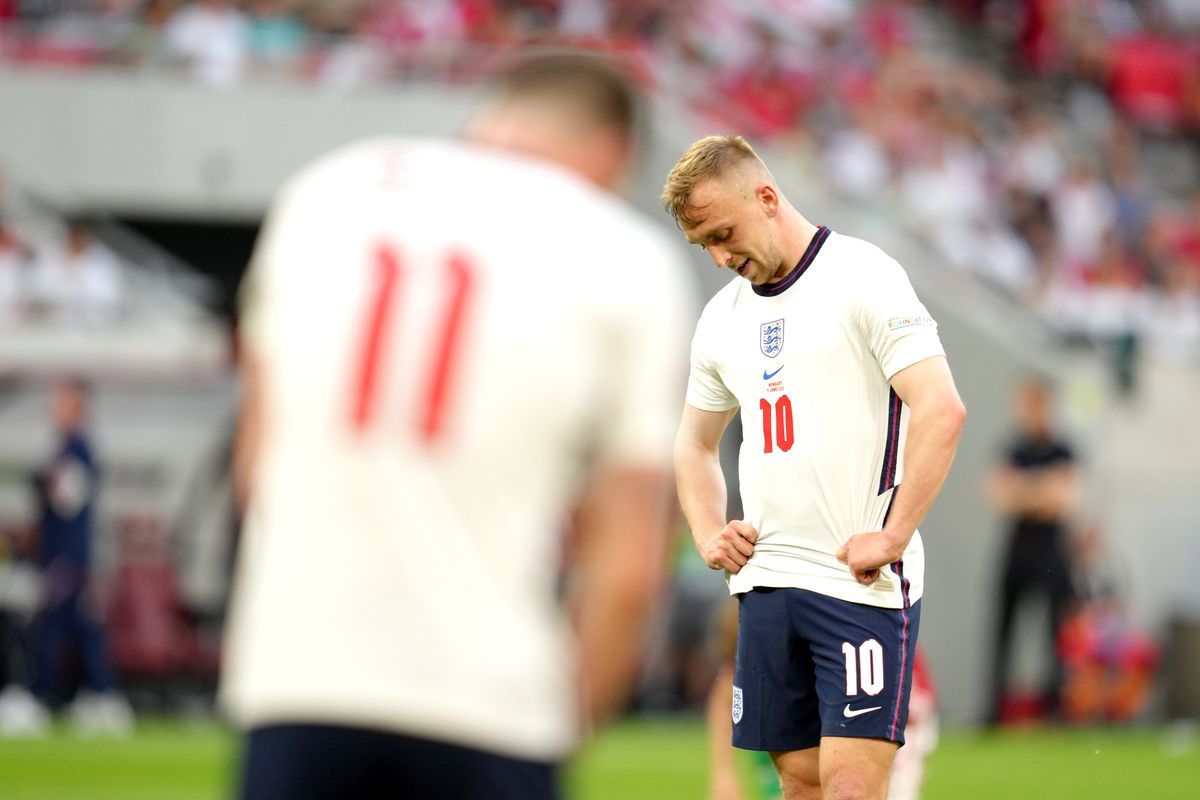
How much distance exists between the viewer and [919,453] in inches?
233

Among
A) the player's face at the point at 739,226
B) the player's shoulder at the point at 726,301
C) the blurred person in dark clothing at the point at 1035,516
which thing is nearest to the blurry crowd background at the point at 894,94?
the blurred person in dark clothing at the point at 1035,516

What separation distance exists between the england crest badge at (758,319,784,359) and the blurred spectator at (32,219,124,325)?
15149 millimetres

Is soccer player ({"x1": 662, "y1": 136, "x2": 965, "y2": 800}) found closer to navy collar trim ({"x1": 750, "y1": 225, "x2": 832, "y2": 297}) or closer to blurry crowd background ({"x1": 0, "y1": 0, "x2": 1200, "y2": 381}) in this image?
navy collar trim ({"x1": 750, "y1": 225, "x2": 832, "y2": 297})

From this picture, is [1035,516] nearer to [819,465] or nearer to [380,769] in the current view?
[819,465]

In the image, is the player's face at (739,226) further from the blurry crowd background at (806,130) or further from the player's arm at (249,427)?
the blurry crowd background at (806,130)

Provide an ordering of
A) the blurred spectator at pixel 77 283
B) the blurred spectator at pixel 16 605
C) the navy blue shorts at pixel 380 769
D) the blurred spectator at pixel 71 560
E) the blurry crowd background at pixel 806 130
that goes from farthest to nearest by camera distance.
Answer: the blurred spectator at pixel 77 283 < the blurry crowd background at pixel 806 130 < the blurred spectator at pixel 16 605 < the blurred spectator at pixel 71 560 < the navy blue shorts at pixel 380 769

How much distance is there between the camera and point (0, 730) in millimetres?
16188

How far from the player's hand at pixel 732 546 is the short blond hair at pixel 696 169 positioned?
0.94 meters

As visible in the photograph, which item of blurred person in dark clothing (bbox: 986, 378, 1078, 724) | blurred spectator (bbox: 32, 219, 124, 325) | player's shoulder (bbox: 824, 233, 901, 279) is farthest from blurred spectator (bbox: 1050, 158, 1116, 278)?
player's shoulder (bbox: 824, 233, 901, 279)

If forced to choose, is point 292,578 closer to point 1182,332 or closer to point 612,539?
point 612,539

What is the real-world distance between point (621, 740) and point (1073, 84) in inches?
699

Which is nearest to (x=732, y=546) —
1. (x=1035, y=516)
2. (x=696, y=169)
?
(x=696, y=169)

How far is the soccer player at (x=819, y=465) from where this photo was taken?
600 centimetres

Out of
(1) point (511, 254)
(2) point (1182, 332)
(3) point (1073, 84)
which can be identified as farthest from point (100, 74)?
(1) point (511, 254)
